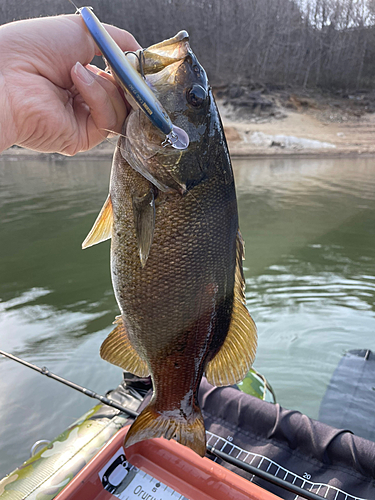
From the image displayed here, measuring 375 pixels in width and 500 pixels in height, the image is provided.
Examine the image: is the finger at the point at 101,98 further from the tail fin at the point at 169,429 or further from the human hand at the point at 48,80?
the tail fin at the point at 169,429

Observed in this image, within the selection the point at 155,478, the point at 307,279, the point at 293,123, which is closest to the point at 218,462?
the point at 155,478

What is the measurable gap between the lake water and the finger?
9.37 ft

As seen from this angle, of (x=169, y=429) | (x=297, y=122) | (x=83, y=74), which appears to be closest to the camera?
(x=83, y=74)

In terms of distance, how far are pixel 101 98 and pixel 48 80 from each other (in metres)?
0.23

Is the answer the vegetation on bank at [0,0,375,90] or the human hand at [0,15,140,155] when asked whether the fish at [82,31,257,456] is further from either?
the vegetation on bank at [0,0,375,90]

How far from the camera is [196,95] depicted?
1.17 metres

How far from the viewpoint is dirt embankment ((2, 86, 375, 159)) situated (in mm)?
23812

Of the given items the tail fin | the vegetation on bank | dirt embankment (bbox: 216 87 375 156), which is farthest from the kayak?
the vegetation on bank

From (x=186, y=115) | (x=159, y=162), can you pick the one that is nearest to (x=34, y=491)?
(x=159, y=162)

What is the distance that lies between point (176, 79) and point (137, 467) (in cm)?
167

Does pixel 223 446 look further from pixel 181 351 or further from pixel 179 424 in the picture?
pixel 181 351

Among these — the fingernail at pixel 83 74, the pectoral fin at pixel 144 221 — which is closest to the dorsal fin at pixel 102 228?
the pectoral fin at pixel 144 221

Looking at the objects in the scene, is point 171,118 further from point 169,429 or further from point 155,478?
point 155,478

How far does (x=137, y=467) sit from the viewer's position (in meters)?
1.68
